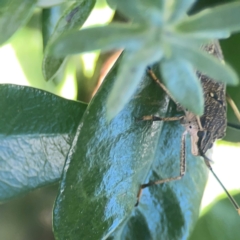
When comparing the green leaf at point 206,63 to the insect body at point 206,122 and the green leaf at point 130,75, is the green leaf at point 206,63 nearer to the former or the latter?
the green leaf at point 130,75

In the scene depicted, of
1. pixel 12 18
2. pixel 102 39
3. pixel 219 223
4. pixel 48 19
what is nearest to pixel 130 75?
pixel 102 39

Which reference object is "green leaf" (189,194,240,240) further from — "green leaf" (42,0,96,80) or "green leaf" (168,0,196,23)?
"green leaf" (168,0,196,23)

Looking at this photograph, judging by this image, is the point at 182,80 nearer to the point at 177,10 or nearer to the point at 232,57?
the point at 177,10

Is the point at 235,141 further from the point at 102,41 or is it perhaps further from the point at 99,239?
the point at 102,41

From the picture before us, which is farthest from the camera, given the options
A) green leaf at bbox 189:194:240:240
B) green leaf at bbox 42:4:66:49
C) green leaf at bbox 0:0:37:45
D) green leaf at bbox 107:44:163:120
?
green leaf at bbox 189:194:240:240

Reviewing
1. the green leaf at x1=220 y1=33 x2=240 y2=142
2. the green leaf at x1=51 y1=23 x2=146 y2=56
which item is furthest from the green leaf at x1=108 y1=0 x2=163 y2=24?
the green leaf at x1=220 y1=33 x2=240 y2=142

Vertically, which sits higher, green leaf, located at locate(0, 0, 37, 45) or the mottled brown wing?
green leaf, located at locate(0, 0, 37, 45)

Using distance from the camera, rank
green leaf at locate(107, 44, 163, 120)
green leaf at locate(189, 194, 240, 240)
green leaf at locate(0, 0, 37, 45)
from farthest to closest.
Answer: green leaf at locate(189, 194, 240, 240), green leaf at locate(0, 0, 37, 45), green leaf at locate(107, 44, 163, 120)
